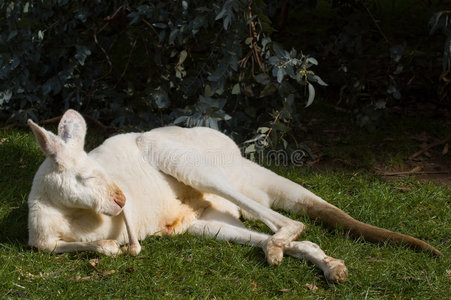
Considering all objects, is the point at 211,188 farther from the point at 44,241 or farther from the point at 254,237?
the point at 44,241

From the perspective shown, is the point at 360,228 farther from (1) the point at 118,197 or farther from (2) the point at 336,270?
(1) the point at 118,197

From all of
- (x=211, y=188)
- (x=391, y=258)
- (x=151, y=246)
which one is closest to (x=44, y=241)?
(x=151, y=246)

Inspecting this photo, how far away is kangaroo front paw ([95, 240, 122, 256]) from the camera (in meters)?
3.12

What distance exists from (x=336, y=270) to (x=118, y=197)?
4.09 ft

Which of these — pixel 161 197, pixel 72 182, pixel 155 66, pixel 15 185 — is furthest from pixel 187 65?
pixel 72 182

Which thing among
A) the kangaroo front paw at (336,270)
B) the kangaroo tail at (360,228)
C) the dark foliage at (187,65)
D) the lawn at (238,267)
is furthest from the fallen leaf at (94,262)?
the dark foliage at (187,65)

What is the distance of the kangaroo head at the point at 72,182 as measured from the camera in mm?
3045

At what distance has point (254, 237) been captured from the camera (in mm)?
3455

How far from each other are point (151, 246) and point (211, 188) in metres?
0.51

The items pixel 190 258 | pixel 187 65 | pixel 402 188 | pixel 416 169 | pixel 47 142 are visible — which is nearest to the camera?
pixel 47 142

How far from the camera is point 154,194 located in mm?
3541

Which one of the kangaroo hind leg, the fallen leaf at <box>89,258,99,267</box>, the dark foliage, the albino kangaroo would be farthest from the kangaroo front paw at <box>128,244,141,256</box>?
the dark foliage

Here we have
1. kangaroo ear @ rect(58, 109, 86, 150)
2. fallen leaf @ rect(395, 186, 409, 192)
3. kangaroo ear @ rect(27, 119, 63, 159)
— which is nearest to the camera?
kangaroo ear @ rect(27, 119, 63, 159)

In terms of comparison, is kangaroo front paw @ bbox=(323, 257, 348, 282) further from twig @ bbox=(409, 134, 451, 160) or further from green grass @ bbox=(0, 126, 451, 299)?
twig @ bbox=(409, 134, 451, 160)
